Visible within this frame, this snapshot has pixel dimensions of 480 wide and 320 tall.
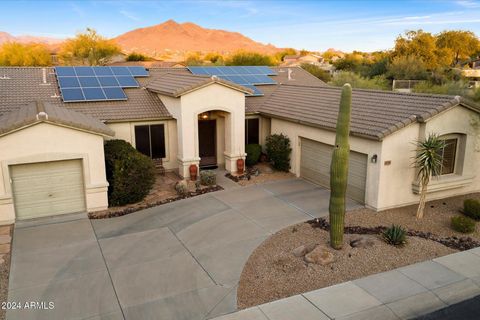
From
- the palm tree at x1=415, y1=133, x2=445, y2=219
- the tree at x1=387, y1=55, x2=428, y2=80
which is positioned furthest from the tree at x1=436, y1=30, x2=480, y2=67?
the palm tree at x1=415, y1=133, x2=445, y2=219

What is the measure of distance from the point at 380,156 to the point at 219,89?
307 inches

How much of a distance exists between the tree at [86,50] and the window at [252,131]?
178 feet

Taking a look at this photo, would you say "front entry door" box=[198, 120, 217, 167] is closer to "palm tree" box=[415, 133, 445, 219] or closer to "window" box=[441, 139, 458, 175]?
"palm tree" box=[415, 133, 445, 219]

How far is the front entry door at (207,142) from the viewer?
20.7m

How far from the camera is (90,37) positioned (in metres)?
69.6

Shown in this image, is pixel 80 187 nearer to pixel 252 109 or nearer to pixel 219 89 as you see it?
pixel 219 89

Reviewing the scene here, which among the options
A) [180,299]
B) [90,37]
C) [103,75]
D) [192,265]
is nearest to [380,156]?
[192,265]

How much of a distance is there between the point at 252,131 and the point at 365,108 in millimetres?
6952

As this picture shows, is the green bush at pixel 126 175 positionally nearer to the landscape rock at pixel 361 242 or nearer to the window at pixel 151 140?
the window at pixel 151 140

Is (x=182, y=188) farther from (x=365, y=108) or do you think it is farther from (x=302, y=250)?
(x=365, y=108)

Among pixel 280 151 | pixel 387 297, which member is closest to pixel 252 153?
pixel 280 151

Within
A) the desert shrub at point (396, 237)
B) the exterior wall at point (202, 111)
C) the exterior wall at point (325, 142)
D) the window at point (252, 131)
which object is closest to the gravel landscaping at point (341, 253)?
the desert shrub at point (396, 237)

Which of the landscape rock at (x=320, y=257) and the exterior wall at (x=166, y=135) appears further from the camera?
the exterior wall at (x=166, y=135)

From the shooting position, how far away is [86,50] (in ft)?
226
